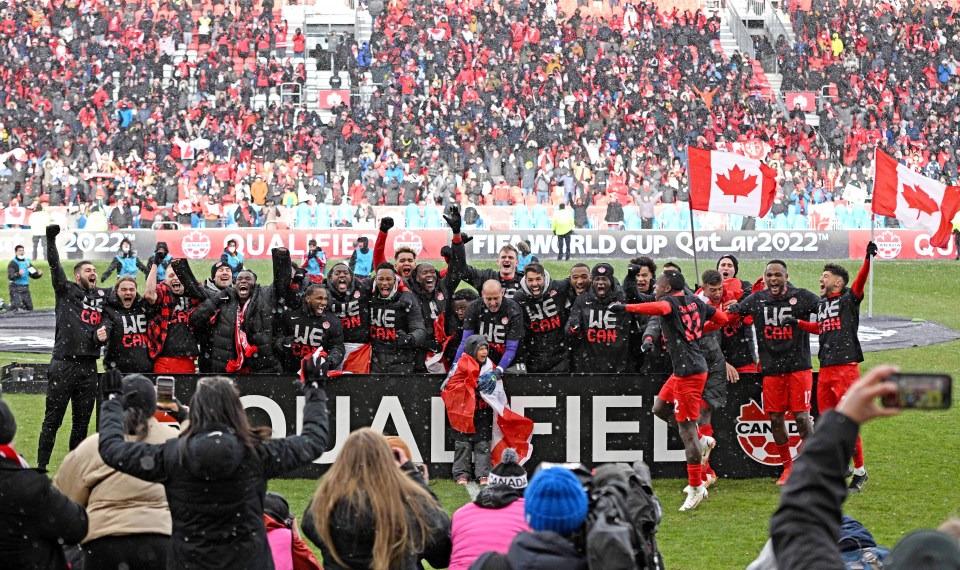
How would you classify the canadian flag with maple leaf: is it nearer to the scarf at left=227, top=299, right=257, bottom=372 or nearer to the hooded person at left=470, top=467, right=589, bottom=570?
the scarf at left=227, top=299, right=257, bottom=372

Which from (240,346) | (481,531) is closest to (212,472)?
(481,531)

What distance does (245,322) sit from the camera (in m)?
10.5

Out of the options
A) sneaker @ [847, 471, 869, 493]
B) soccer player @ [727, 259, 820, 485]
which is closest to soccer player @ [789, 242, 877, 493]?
sneaker @ [847, 471, 869, 493]

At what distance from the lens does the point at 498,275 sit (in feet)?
37.6

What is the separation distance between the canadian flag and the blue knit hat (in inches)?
446

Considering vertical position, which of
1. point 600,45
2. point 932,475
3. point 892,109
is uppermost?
point 600,45

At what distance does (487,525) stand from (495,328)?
516 centimetres

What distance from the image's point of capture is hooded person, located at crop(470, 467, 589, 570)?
4117mm

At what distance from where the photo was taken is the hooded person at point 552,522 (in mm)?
4117

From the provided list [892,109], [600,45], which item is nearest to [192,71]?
[600,45]

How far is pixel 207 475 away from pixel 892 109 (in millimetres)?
36942

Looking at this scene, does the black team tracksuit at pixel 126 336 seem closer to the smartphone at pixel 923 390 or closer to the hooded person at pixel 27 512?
the hooded person at pixel 27 512

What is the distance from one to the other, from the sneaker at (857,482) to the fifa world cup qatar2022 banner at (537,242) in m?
17.6

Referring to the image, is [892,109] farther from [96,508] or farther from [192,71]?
[96,508]
